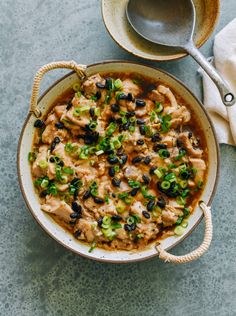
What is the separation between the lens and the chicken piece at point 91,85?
3217mm

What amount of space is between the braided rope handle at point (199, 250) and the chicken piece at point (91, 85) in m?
0.99

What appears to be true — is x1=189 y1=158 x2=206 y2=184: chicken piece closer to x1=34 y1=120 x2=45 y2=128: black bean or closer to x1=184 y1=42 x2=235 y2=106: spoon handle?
x1=184 y1=42 x2=235 y2=106: spoon handle

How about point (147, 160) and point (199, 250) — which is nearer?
point (199, 250)

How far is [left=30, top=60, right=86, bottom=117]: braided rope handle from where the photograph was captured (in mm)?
3012

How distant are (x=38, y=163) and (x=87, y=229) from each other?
1.68 ft

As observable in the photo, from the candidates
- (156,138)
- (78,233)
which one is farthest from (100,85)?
(78,233)

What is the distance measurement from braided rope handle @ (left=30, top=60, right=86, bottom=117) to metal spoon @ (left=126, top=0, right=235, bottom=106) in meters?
0.53

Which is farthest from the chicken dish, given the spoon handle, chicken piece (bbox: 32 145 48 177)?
the spoon handle

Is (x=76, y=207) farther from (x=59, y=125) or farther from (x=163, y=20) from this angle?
(x=163, y=20)

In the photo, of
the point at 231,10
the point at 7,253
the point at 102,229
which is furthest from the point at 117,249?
the point at 231,10

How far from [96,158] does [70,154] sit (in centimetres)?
17

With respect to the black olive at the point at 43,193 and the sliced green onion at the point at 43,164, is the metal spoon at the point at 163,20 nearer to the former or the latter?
the sliced green onion at the point at 43,164

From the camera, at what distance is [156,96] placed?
3.27m

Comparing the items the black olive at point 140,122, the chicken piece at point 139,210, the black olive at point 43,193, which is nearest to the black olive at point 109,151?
the black olive at point 140,122
